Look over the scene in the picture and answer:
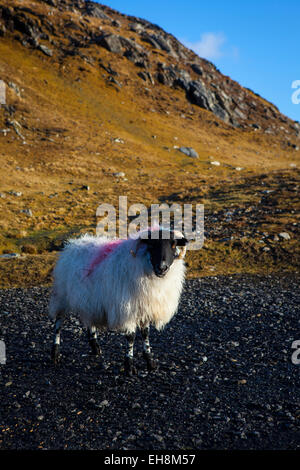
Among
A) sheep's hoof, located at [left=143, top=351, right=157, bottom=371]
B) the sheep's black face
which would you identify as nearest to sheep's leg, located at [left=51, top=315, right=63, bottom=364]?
sheep's hoof, located at [left=143, top=351, right=157, bottom=371]

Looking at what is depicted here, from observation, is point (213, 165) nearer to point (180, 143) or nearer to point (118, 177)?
point (180, 143)

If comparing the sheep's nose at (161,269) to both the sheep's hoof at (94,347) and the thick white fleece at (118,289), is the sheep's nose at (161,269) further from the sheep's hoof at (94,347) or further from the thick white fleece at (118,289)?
the sheep's hoof at (94,347)

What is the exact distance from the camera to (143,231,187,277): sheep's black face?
670cm

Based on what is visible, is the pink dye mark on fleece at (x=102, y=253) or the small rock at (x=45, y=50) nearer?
the pink dye mark on fleece at (x=102, y=253)

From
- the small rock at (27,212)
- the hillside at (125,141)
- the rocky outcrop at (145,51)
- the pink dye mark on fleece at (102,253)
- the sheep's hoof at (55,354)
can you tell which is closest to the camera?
the pink dye mark on fleece at (102,253)

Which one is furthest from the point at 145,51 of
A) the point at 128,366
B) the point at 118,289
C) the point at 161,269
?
the point at 128,366

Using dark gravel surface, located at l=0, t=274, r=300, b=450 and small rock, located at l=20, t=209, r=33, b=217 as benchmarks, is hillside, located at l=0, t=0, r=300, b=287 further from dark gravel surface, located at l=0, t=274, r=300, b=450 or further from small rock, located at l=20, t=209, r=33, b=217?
dark gravel surface, located at l=0, t=274, r=300, b=450

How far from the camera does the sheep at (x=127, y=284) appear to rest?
280 inches

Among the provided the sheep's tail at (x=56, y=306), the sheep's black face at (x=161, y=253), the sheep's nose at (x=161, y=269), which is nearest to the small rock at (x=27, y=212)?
the sheep's tail at (x=56, y=306)

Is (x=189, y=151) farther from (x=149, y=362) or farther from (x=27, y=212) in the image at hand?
(x=149, y=362)

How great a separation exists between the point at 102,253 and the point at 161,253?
192 cm

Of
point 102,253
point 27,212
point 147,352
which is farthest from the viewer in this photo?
point 27,212

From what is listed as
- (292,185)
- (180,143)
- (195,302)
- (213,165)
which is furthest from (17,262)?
(180,143)

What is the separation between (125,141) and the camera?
212 feet
